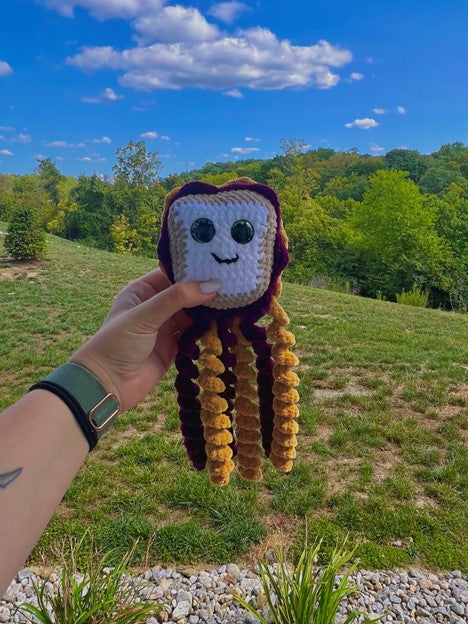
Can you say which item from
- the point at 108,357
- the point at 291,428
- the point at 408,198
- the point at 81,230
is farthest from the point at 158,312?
the point at 81,230

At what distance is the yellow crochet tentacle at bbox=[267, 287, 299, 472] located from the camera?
3.89 feet

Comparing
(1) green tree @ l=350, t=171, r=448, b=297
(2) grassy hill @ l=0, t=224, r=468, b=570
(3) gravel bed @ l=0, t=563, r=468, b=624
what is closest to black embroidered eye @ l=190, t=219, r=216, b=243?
(2) grassy hill @ l=0, t=224, r=468, b=570

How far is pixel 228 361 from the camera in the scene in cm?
121

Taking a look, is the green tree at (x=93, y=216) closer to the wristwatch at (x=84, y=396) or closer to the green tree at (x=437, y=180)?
the green tree at (x=437, y=180)

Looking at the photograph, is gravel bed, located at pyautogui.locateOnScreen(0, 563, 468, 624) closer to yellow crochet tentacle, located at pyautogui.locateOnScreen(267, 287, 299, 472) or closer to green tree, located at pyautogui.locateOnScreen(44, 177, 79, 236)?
yellow crochet tentacle, located at pyautogui.locateOnScreen(267, 287, 299, 472)

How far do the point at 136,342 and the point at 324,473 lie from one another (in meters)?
2.64

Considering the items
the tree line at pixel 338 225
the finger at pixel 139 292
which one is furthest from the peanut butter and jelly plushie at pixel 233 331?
the tree line at pixel 338 225

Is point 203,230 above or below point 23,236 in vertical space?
above

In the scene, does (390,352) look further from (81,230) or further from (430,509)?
(81,230)

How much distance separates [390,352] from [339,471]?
110 inches

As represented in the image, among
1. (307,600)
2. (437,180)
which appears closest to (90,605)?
(307,600)

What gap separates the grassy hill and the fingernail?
167 centimetres

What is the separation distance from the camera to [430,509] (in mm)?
3072

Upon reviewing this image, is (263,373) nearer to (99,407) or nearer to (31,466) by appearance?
(99,407)
